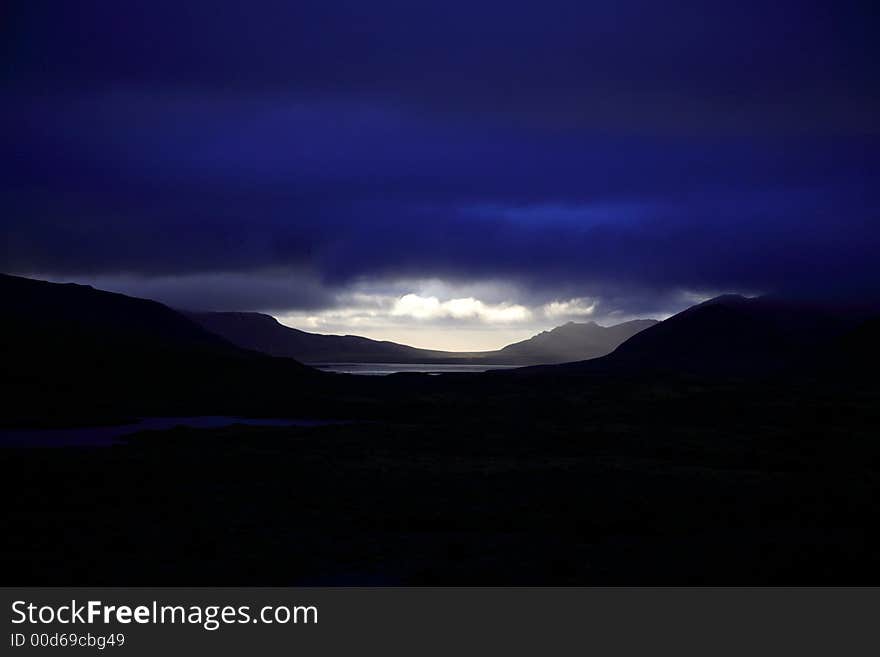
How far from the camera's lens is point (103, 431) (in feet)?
200

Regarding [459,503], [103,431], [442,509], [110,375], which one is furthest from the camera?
[110,375]

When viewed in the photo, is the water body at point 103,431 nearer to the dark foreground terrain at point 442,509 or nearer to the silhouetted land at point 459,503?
the silhouetted land at point 459,503

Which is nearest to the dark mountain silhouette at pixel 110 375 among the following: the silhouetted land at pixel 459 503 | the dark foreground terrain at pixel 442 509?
the silhouetted land at pixel 459 503

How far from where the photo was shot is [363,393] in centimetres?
10681

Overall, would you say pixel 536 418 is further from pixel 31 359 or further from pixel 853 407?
pixel 31 359

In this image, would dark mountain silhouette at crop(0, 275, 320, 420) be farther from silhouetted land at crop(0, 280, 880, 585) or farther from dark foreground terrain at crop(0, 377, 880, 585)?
dark foreground terrain at crop(0, 377, 880, 585)

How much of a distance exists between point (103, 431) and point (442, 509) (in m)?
43.7

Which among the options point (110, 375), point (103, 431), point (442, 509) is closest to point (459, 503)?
point (442, 509)

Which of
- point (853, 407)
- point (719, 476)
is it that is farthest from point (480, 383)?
point (719, 476)

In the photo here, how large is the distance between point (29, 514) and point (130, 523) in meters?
4.52

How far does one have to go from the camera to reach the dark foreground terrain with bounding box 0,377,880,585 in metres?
19.7

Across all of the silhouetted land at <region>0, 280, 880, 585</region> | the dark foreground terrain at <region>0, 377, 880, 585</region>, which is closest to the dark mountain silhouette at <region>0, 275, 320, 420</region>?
the silhouetted land at <region>0, 280, 880, 585</region>

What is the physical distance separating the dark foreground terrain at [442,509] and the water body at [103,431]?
4.75 m

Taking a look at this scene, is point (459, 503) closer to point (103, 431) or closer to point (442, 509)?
point (442, 509)
